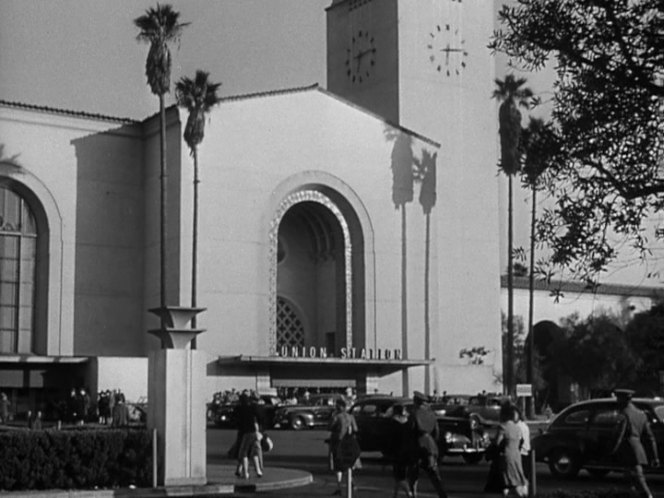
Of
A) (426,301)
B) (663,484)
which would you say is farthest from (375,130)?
(663,484)

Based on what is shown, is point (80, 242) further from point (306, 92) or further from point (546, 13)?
point (546, 13)

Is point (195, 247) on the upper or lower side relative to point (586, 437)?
upper

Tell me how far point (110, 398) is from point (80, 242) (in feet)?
35.1

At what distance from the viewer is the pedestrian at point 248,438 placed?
21875mm

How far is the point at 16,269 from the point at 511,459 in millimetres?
38942

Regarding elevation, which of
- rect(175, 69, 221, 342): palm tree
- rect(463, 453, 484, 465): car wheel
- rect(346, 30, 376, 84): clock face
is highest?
rect(346, 30, 376, 84): clock face

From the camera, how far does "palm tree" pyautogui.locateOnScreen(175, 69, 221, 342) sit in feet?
161

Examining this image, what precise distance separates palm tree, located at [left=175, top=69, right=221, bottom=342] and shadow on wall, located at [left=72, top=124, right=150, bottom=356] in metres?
4.76

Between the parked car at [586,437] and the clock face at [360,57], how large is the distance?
40.6m

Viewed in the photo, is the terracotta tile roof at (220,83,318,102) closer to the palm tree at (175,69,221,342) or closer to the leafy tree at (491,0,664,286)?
the palm tree at (175,69,221,342)

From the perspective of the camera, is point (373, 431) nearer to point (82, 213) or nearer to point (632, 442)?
point (632, 442)

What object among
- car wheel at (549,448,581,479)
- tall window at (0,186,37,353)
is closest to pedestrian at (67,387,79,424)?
tall window at (0,186,37,353)

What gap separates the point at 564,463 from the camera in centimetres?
2205

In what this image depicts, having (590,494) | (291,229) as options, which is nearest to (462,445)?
(590,494)
